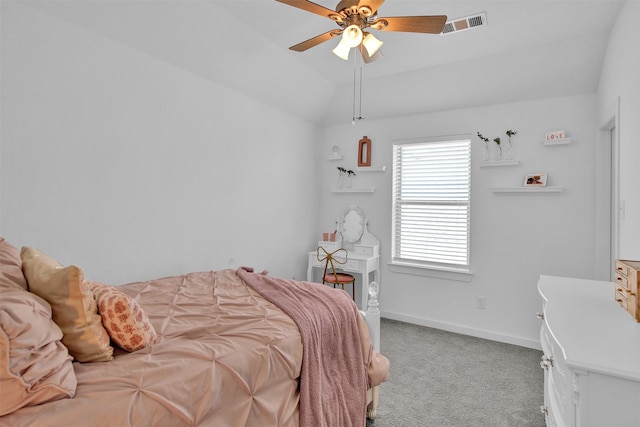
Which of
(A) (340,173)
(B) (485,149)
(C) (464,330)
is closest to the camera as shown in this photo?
(B) (485,149)

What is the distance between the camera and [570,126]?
335 centimetres

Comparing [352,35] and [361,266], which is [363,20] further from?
[361,266]

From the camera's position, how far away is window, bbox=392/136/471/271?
3926 millimetres

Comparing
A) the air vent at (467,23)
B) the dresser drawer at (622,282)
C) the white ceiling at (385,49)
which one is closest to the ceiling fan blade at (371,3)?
the white ceiling at (385,49)

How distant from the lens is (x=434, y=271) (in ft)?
13.2

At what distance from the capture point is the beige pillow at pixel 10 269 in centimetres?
119

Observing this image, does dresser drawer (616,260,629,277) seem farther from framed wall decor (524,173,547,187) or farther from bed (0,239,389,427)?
framed wall decor (524,173,547,187)

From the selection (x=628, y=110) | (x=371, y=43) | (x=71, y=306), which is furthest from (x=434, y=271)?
(x=71, y=306)

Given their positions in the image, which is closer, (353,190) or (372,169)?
(372,169)

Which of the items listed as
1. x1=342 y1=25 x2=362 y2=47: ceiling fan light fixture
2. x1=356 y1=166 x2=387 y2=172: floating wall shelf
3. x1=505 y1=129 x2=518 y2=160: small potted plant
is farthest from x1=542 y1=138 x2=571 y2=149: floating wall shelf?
x1=342 y1=25 x2=362 y2=47: ceiling fan light fixture

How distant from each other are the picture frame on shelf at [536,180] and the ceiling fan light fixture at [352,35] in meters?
2.43

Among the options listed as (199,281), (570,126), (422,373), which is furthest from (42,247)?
(570,126)

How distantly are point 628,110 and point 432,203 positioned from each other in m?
2.07

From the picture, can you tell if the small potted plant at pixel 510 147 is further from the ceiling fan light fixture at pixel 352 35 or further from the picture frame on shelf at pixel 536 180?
the ceiling fan light fixture at pixel 352 35
